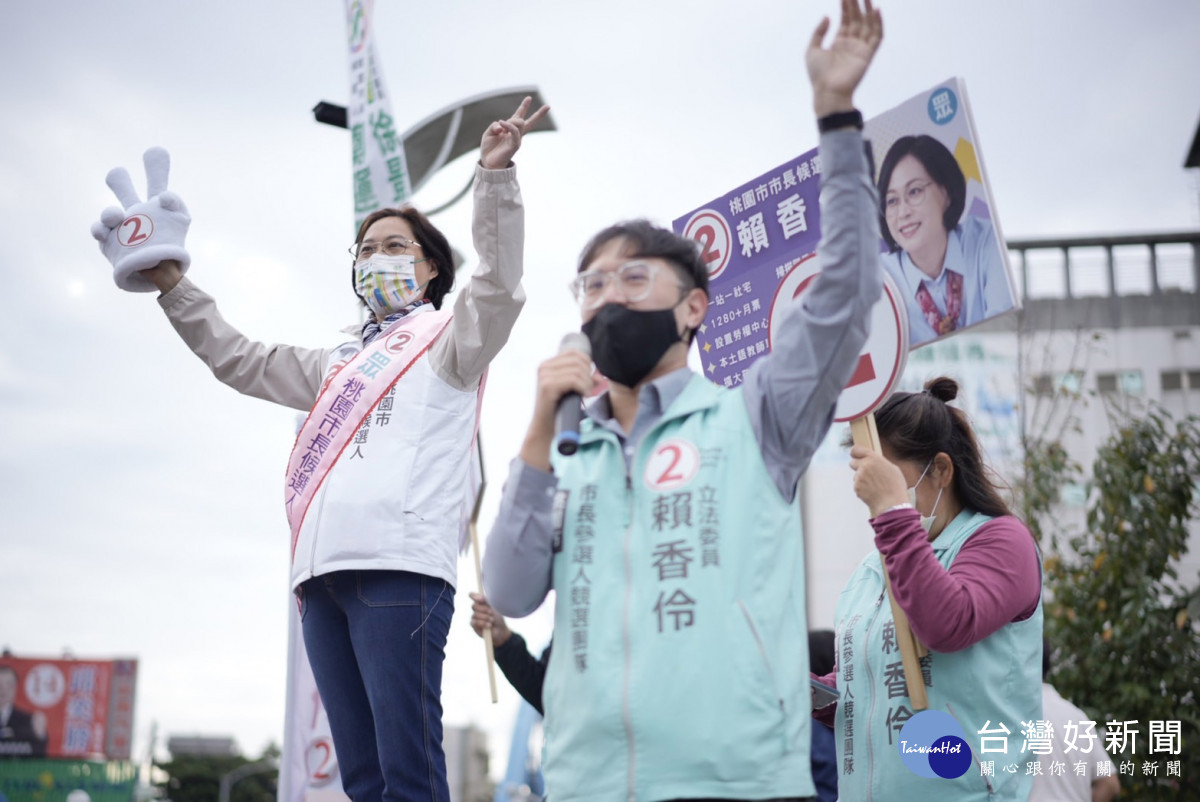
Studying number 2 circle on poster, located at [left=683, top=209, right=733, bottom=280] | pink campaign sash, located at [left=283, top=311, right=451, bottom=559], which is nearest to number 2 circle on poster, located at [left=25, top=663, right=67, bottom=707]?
pink campaign sash, located at [left=283, top=311, right=451, bottom=559]

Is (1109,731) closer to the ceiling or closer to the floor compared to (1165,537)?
closer to the floor

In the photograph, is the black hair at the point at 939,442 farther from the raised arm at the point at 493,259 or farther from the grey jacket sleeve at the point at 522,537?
the grey jacket sleeve at the point at 522,537

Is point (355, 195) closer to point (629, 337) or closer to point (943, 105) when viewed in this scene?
point (943, 105)

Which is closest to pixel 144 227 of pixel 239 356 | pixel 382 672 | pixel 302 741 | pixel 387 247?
pixel 239 356

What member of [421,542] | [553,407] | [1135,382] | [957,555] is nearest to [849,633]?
[957,555]

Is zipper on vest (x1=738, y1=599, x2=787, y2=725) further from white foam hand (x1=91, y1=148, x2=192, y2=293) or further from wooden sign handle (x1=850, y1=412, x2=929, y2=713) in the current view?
white foam hand (x1=91, y1=148, x2=192, y2=293)

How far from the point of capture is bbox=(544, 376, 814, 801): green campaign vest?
226 centimetres

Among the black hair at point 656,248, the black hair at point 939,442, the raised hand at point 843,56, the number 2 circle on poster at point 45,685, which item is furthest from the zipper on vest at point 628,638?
the number 2 circle on poster at point 45,685

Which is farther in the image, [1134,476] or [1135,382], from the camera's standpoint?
[1135,382]

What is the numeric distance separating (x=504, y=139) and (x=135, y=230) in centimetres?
164

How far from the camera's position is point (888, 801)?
3275 mm

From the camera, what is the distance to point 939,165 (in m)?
3.75

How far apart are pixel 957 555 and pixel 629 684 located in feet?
4.88

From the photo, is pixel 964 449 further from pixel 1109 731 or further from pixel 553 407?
pixel 1109 731
